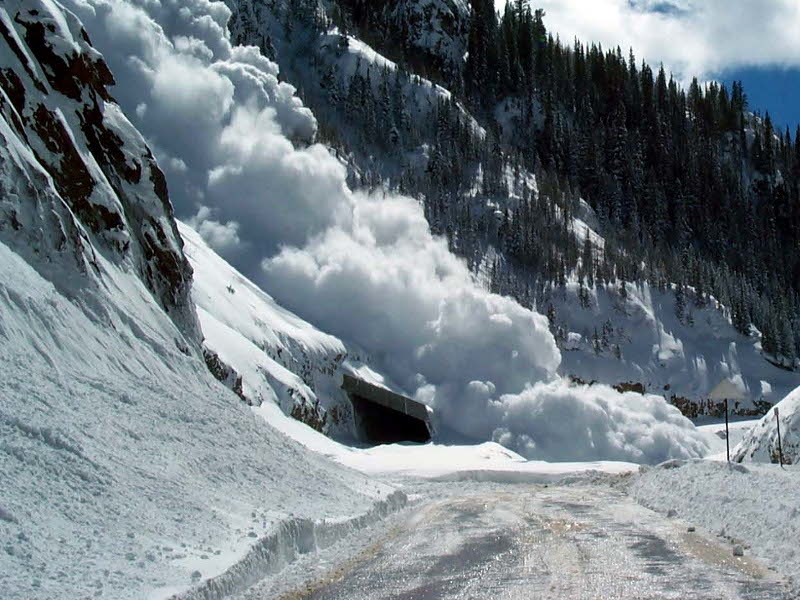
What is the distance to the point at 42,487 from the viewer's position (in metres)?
10.4

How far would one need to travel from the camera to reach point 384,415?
51.5 m

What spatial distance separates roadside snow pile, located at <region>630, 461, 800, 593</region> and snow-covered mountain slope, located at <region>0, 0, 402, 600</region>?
7.02 meters

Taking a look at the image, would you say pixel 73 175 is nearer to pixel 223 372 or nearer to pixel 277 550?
pixel 223 372

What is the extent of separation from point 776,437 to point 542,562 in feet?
56.3

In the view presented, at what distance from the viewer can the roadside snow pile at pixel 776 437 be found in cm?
2575

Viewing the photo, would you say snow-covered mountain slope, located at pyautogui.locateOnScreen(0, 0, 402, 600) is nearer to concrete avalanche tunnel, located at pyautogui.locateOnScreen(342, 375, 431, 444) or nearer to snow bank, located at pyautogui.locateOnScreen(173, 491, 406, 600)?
snow bank, located at pyautogui.locateOnScreen(173, 491, 406, 600)

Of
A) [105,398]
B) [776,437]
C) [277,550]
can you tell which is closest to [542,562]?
[277,550]

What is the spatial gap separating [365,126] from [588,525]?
245 ft

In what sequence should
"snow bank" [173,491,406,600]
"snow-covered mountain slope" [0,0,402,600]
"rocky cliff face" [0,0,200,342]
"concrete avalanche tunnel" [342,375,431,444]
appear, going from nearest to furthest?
"snow-covered mountain slope" [0,0,402,600] < "snow bank" [173,491,406,600] < "rocky cliff face" [0,0,200,342] < "concrete avalanche tunnel" [342,375,431,444]

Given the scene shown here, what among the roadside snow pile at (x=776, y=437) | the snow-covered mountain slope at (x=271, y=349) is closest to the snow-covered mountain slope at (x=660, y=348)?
the snow-covered mountain slope at (x=271, y=349)

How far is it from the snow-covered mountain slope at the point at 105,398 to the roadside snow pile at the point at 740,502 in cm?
702

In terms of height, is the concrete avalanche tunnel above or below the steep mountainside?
below

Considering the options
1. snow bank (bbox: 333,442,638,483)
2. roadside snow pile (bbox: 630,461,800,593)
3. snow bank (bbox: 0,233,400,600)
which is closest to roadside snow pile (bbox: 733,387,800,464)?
roadside snow pile (bbox: 630,461,800,593)

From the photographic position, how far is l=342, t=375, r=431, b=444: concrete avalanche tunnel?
4719 centimetres
